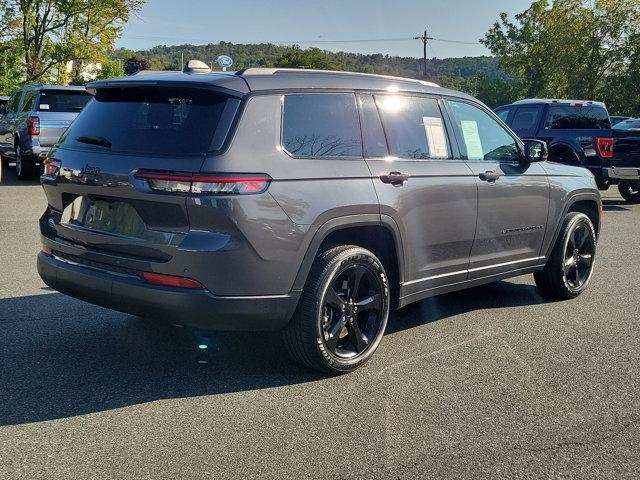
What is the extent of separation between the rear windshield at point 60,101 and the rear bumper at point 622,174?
998 centimetres

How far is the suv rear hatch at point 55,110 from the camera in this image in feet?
45.7

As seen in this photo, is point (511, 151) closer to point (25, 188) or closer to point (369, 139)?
point (369, 139)

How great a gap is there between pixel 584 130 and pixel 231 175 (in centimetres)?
1166

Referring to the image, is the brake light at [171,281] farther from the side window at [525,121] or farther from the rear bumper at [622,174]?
the rear bumper at [622,174]

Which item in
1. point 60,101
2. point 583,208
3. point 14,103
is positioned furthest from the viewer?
point 14,103

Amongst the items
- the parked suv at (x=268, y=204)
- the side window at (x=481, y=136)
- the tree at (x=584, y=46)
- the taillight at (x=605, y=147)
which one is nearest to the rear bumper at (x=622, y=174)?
the taillight at (x=605, y=147)

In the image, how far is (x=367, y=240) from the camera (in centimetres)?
461

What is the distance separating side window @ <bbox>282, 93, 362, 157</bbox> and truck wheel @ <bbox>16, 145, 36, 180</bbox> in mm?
11701

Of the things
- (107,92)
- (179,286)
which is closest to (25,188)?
(107,92)

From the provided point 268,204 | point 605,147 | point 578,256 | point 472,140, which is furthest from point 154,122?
point 605,147

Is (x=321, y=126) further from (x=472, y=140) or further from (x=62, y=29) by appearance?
→ (x=62, y=29)

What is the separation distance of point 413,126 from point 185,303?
2059 mm

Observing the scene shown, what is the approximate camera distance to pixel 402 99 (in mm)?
4906

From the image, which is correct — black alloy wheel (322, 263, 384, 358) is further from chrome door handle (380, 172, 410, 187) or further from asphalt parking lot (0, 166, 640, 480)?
chrome door handle (380, 172, 410, 187)
